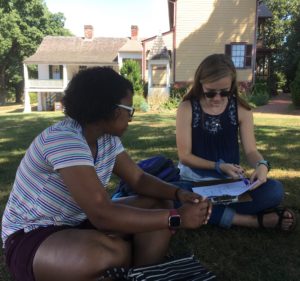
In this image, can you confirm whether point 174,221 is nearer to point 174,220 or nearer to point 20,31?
point 174,220

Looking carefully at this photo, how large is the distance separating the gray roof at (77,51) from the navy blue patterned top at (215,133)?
2773 centimetres

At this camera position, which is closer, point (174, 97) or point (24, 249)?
point (24, 249)

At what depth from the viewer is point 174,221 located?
2.15 meters

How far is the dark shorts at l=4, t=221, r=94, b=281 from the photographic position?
81.7 inches

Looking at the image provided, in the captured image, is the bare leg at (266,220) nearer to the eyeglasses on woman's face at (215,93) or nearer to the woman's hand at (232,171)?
the woman's hand at (232,171)

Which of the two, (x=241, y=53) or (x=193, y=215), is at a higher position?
(x=241, y=53)

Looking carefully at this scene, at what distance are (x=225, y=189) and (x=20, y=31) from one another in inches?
1485

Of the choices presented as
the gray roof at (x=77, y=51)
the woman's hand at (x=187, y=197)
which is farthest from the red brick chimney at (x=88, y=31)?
the woman's hand at (x=187, y=197)

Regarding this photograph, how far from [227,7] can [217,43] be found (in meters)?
2.07

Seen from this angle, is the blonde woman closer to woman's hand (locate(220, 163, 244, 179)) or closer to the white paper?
woman's hand (locate(220, 163, 244, 179))

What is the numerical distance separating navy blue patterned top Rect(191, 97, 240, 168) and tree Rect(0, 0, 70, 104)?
3593cm

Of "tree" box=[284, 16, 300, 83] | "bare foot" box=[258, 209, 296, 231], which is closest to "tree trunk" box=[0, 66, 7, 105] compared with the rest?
"tree" box=[284, 16, 300, 83]

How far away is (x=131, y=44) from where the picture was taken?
1136 inches

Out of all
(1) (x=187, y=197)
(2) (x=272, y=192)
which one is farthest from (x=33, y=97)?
(1) (x=187, y=197)
